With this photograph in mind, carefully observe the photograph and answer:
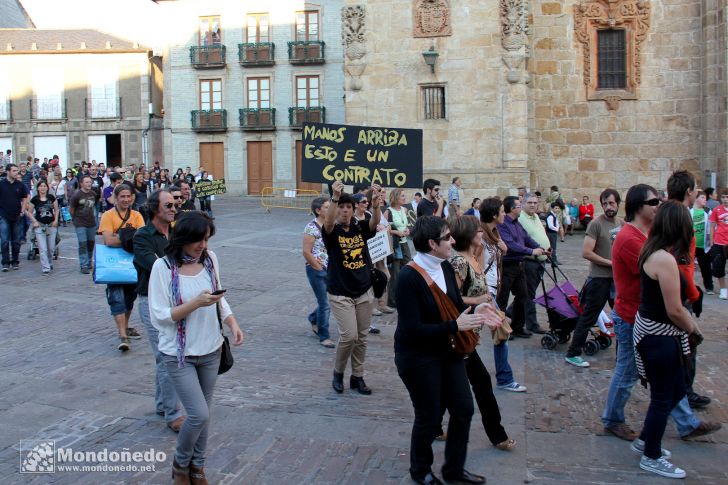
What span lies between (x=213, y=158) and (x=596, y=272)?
34.0m

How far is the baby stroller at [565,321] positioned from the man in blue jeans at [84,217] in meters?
8.32

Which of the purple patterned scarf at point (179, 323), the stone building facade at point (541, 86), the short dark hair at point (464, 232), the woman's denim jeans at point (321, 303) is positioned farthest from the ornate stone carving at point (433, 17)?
the purple patterned scarf at point (179, 323)

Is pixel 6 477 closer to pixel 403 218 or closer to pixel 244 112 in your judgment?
pixel 403 218

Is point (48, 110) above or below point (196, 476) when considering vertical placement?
above

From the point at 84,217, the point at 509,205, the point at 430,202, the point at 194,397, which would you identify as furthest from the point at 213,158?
the point at 194,397

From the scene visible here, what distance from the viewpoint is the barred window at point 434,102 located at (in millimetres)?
21250

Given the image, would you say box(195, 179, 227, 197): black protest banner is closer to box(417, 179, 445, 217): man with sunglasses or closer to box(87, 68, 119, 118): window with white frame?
box(417, 179, 445, 217): man with sunglasses

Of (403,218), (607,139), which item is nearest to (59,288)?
(403,218)

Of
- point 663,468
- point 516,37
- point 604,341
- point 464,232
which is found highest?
point 516,37

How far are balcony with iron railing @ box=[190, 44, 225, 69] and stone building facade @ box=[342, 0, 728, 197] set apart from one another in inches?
727

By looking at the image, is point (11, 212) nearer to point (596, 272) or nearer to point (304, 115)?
point (596, 272)

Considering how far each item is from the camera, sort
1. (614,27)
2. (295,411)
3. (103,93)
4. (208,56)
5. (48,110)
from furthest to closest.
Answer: (48,110) → (103,93) → (208,56) → (614,27) → (295,411)

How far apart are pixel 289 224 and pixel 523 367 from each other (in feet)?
53.5
